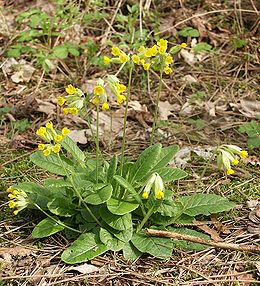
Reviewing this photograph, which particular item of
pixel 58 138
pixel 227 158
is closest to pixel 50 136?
pixel 58 138

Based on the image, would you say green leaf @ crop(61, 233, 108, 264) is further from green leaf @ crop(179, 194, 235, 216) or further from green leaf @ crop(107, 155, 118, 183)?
green leaf @ crop(179, 194, 235, 216)

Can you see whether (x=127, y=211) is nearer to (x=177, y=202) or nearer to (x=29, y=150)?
(x=177, y=202)

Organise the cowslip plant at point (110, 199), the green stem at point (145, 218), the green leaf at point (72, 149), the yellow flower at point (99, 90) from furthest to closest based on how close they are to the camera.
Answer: the green leaf at point (72, 149) → the green stem at point (145, 218) → the cowslip plant at point (110, 199) → the yellow flower at point (99, 90)

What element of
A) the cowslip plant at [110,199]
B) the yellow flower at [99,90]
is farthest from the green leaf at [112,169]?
the yellow flower at [99,90]

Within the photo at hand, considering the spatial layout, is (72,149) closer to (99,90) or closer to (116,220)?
(116,220)

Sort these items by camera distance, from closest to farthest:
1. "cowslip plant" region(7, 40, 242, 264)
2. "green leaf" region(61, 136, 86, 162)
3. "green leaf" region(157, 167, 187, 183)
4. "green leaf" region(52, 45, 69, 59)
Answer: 1. "cowslip plant" region(7, 40, 242, 264)
2. "green leaf" region(157, 167, 187, 183)
3. "green leaf" region(61, 136, 86, 162)
4. "green leaf" region(52, 45, 69, 59)

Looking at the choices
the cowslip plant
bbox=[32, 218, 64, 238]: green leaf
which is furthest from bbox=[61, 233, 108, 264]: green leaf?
bbox=[32, 218, 64, 238]: green leaf

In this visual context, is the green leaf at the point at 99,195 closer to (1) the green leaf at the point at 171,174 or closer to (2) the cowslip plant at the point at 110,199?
(2) the cowslip plant at the point at 110,199
